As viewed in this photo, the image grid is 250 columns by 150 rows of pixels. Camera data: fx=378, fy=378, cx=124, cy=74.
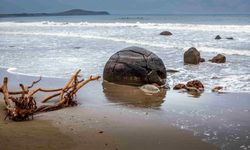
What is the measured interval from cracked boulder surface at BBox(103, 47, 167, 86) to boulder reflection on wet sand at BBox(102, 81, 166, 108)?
0.25m

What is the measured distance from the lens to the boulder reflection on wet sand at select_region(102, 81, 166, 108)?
657 cm

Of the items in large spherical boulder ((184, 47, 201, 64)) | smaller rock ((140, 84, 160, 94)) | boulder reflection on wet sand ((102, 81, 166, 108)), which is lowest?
boulder reflection on wet sand ((102, 81, 166, 108))

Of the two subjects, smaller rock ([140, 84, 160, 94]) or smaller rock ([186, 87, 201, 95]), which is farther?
smaller rock ([140, 84, 160, 94])

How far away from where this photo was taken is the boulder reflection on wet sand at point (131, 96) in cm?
657

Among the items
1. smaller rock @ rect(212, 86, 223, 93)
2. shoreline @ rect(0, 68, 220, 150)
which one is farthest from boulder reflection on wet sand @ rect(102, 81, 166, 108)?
smaller rock @ rect(212, 86, 223, 93)

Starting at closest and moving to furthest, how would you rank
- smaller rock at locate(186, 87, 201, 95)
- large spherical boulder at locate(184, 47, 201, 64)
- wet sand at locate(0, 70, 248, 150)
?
wet sand at locate(0, 70, 248, 150)
smaller rock at locate(186, 87, 201, 95)
large spherical boulder at locate(184, 47, 201, 64)

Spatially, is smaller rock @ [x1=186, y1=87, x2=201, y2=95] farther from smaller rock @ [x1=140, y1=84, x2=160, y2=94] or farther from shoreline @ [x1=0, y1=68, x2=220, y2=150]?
shoreline @ [x1=0, y1=68, x2=220, y2=150]

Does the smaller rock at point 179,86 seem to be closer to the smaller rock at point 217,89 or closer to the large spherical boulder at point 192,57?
the smaller rock at point 217,89

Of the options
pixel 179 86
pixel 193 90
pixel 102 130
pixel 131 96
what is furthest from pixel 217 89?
pixel 102 130

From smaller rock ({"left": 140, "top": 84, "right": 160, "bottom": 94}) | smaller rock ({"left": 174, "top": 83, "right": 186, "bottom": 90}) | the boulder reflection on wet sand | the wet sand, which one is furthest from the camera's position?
smaller rock ({"left": 174, "top": 83, "right": 186, "bottom": 90})

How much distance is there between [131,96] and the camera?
718cm

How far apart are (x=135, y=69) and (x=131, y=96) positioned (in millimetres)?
1280

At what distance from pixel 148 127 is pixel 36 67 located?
282 inches

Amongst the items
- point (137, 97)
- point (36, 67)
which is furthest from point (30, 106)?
point (36, 67)
